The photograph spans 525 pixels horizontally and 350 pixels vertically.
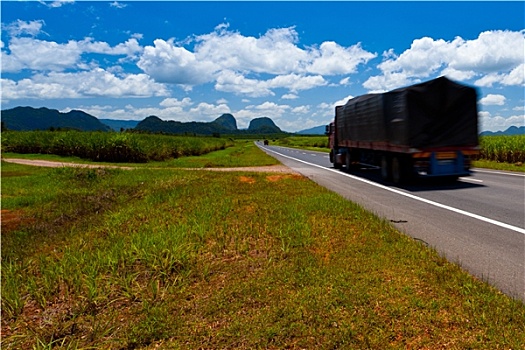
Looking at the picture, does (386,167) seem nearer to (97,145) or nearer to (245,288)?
(245,288)

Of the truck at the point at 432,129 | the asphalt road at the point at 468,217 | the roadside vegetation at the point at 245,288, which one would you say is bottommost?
the roadside vegetation at the point at 245,288

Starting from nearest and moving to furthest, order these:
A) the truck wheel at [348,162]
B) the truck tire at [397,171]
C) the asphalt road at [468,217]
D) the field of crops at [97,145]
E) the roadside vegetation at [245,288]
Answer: the roadside vegetation at [245,288]
the asphalt road at [468,217]
the truck tire at [397,171]
the truck wheel at [348,162]
the field of crops at [97,145]

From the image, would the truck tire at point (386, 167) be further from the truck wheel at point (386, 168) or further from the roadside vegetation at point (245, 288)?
the roadside vegetation at point (245, 288)

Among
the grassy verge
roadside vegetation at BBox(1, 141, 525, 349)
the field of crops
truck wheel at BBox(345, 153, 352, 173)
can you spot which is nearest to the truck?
truck wheel at BBox(345, 153, 352, 173)

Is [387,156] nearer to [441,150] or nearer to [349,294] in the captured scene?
[441,150]

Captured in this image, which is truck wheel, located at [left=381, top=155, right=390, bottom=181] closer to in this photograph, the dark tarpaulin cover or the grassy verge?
the dark tarpaulin cover

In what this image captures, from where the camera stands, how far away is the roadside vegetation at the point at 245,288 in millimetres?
3373

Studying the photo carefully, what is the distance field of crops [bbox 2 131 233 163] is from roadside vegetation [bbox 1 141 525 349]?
22422 mm

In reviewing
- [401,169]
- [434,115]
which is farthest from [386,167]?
[434,115]

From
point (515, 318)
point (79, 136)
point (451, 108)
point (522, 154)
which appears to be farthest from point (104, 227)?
point (79, 136)

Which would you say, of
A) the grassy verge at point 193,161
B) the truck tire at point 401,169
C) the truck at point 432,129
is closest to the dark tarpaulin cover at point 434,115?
the truck at point 432,129

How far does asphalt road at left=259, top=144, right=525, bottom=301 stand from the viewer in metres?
5.02

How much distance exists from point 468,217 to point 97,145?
95.0 ft

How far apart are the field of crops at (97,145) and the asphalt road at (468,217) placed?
825 inches
